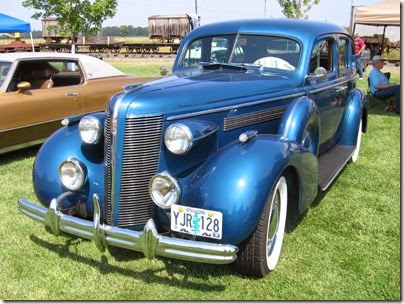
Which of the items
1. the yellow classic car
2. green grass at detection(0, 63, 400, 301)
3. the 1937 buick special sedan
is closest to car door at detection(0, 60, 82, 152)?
the yellow classic car

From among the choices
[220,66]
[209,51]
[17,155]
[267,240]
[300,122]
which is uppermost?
[209,51]

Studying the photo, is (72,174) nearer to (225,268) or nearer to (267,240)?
(225,268)

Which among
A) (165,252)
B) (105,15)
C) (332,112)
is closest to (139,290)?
(165,252)

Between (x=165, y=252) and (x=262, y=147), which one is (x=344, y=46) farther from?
(x=165, y=252)

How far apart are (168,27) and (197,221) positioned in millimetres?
36124

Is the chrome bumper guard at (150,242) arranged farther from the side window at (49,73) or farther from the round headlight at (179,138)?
the side window at (49,73)

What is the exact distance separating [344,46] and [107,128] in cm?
348

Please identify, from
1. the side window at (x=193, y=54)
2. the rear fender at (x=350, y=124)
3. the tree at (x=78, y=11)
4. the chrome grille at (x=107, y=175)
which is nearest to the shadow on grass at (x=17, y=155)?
the side window at (x=193, y=54)

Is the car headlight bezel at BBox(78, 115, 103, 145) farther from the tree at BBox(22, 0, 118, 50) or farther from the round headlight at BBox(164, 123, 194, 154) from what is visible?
the tree at BBox(22, 0, 118, 50)

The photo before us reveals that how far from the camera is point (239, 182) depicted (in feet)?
8.29

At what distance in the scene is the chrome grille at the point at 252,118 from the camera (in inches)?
122

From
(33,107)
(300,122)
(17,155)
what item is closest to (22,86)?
(33,107)

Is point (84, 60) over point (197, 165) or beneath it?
over

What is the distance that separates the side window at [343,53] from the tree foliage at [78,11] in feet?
56.8
